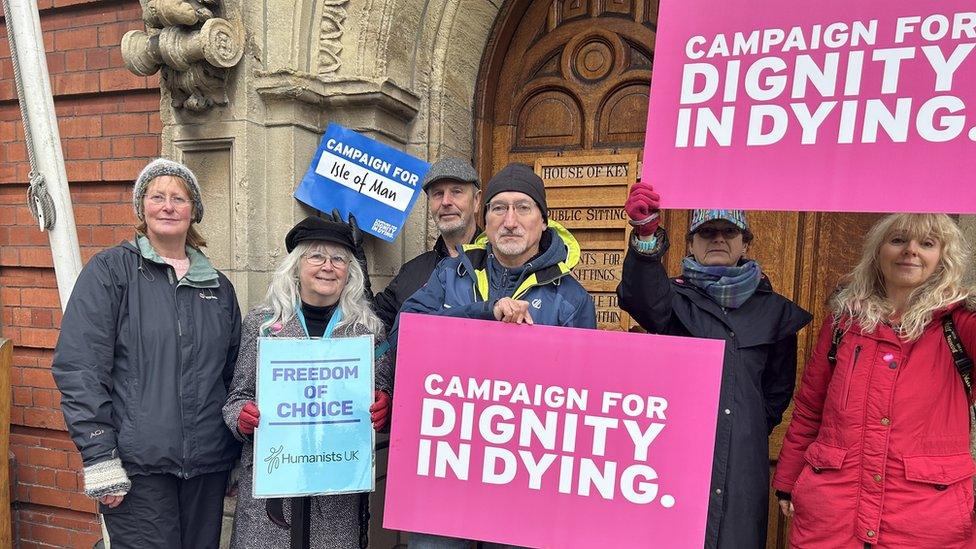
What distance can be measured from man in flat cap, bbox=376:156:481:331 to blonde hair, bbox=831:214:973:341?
1409mm

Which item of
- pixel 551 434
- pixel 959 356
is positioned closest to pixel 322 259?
pixel 551 434

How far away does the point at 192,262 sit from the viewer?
6.83 ft

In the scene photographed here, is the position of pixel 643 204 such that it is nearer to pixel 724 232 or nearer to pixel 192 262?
pixel 724 232

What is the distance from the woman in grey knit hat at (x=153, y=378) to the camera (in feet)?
5.99

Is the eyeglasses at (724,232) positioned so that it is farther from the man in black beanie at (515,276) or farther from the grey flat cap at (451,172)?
the grey flat cap at (451,172)

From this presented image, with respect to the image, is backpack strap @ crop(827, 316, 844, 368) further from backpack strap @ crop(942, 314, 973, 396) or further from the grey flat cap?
the grey flat cap

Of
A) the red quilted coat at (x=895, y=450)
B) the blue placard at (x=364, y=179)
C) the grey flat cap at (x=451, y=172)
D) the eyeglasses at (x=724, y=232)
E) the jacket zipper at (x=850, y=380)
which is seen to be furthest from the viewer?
the blue placard at (x=364, y=179)

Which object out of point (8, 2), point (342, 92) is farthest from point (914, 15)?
point (8, 2)

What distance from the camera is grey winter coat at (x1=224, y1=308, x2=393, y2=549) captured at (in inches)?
76.4

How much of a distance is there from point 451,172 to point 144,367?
51.7 inches

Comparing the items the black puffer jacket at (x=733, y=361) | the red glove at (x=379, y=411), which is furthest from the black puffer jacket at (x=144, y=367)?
the black puffer jacket at (x=733, y=361)

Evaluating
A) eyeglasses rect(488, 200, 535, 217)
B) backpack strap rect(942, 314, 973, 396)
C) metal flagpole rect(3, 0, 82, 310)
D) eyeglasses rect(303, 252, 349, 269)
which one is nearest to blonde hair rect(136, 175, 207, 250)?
metal flagpole rect(3, 0, 82, 310)

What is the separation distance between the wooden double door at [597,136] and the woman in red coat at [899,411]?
33.3 inches

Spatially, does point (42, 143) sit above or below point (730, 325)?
above
